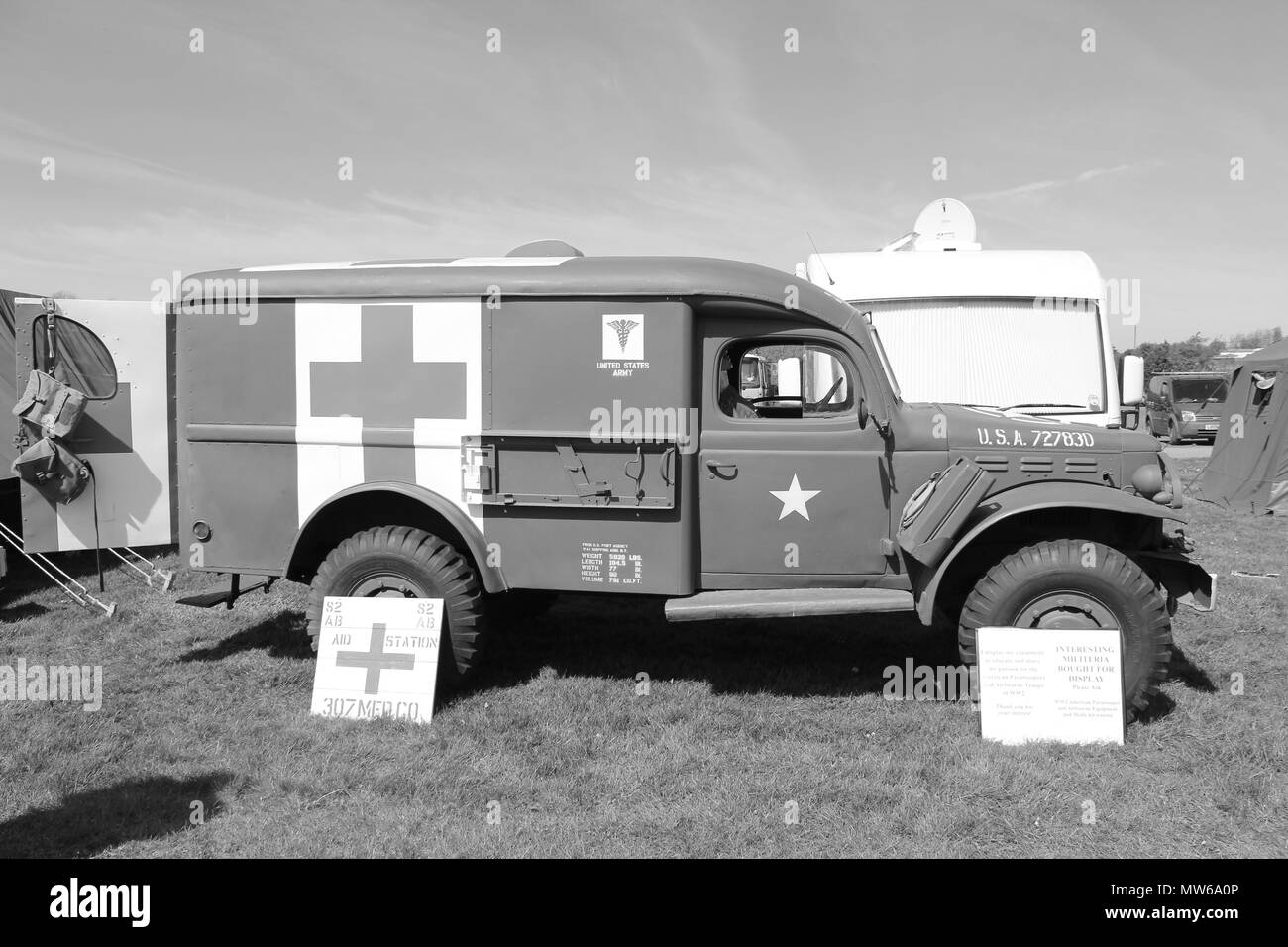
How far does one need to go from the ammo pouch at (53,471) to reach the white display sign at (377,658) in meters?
3.99

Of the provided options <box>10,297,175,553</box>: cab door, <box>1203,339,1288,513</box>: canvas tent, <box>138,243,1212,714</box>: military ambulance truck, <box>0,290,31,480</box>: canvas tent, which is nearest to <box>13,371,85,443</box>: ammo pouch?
<box>10,297,175,553</box>: cab door

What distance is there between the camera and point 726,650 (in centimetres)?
602

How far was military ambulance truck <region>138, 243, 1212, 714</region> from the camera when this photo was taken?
4.71 meters

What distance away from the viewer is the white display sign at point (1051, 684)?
438 centimetres

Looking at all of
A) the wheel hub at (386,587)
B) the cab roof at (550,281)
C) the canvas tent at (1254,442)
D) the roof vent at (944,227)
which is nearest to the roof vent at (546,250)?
the cab roof at (550,281)

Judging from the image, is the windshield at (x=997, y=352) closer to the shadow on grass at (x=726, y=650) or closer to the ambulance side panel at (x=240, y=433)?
the shadow on grass at (x=726, y=650)

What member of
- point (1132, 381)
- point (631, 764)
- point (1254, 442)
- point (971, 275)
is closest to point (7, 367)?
point (631, 764)

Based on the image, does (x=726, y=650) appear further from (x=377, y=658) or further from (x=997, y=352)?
(x=997, y=352)

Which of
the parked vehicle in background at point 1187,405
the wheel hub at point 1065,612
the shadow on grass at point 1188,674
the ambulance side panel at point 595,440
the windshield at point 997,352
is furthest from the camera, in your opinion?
the parked vehicle in background at point 1187,405

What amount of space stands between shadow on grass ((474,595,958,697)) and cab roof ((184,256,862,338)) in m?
2.15

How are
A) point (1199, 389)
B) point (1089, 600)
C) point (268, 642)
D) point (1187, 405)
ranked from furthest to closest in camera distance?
point (1199, 389) < point (1187, 405) < point (268, 642) < point (1089, 600)

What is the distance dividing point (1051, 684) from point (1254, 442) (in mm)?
10612
